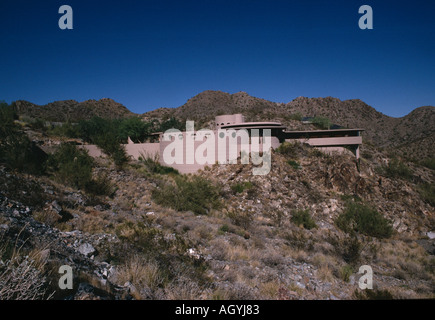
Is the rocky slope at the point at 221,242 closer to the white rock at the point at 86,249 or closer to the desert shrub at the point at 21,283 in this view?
the white rock at the point at 86,249

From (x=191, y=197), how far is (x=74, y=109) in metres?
51.0

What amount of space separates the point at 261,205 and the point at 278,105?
56.5 m

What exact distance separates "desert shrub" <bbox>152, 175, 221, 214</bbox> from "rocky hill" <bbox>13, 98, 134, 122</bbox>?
35.0m

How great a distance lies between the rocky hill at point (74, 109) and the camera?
43000 mm

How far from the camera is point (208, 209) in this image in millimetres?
13609

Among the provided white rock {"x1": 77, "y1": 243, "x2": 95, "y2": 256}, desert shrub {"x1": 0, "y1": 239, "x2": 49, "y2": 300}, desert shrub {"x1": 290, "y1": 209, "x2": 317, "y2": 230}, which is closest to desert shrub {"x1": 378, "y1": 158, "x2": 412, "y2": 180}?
desert shrub {"x1": 290, "y1": 209, "x2": 317, "y2": 230}

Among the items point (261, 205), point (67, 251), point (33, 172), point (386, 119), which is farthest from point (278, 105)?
point (67, 251)

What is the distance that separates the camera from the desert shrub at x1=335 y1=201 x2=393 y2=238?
12555 millimetres

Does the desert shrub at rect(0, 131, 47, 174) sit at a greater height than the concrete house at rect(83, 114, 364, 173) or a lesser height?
lesser

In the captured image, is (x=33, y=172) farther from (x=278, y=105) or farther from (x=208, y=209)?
(x=278, y=105)

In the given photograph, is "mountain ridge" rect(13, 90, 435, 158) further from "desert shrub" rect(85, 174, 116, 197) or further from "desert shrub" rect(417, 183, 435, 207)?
"desert shrub" rect(85, 174, 116, 197)

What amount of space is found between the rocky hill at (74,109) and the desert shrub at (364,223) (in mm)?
43683

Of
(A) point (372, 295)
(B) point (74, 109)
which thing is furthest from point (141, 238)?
(B) point (74, 109)
